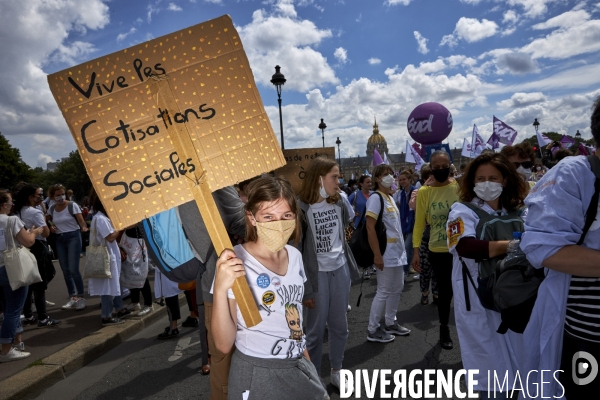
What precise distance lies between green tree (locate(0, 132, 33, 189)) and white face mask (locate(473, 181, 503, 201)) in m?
48.3

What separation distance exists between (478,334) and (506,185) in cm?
94

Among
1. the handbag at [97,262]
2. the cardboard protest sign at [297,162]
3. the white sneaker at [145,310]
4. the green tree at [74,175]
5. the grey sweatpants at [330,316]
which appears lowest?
the white sneaker at [145,310]

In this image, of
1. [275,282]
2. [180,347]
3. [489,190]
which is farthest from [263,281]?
[180,347]

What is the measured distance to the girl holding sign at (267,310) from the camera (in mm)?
1602

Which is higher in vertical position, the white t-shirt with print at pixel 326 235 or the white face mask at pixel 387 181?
the white face mask at pixel 387 181

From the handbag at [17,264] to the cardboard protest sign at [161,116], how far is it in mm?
3543

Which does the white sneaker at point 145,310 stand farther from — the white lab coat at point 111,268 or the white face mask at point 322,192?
the white face mask at point 322,192

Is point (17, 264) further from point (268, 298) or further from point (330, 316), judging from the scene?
point (268, 298)

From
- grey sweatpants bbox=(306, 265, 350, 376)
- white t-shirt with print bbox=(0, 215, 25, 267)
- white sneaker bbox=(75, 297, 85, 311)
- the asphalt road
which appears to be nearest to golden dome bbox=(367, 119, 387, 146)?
white sneaker bbox=(75, 297, 85, 311)

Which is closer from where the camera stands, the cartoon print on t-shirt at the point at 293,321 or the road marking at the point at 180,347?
the cartoon print on t-shirt at the point at 293,321

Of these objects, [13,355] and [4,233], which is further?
[4,233]

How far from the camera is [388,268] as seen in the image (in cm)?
446

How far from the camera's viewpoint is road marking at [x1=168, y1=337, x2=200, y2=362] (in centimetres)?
443

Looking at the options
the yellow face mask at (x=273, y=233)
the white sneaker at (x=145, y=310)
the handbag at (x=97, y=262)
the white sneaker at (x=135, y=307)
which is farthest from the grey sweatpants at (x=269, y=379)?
the white sneaker at (x=135, y=307)
